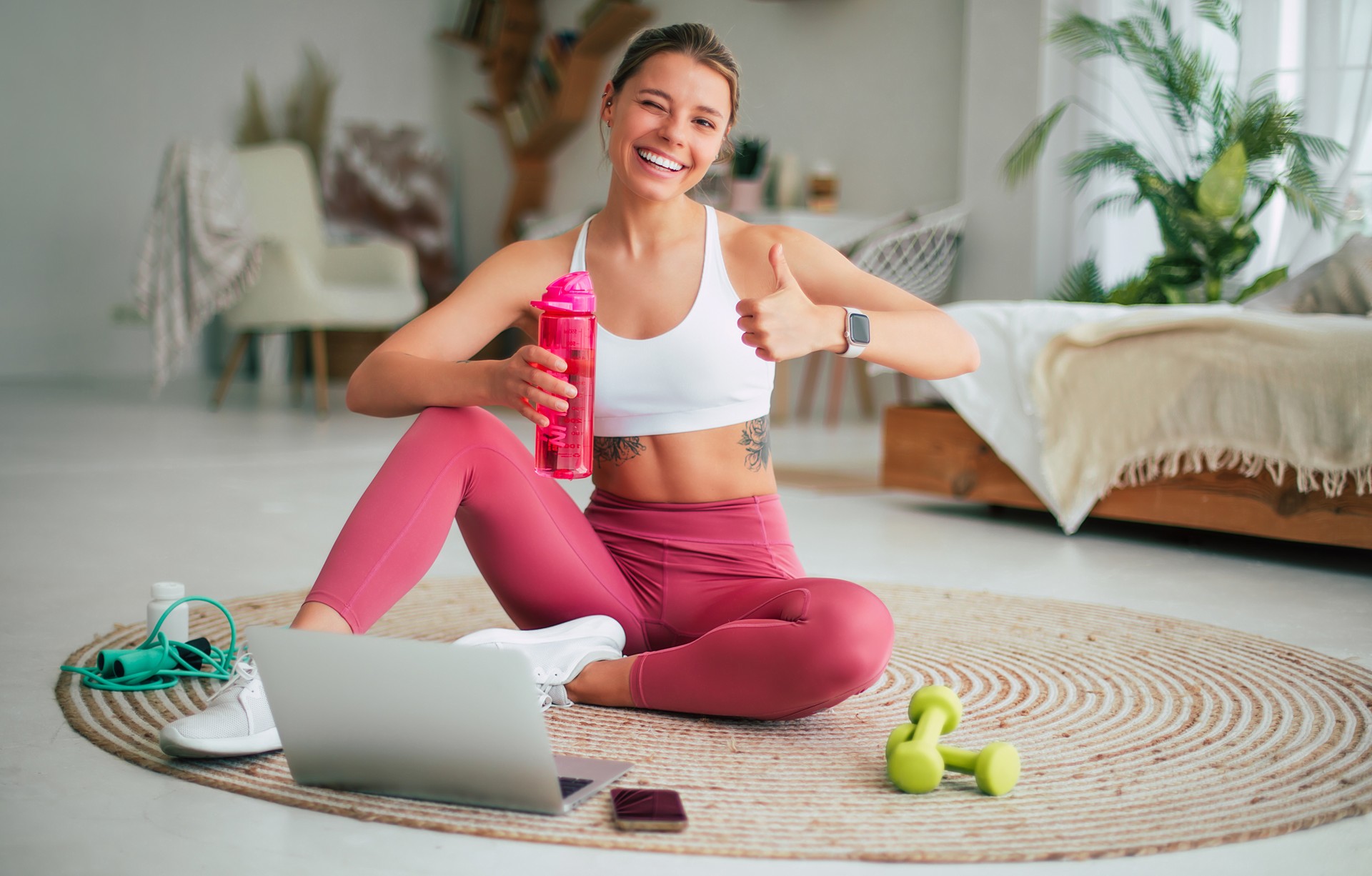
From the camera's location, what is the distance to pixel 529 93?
625cm

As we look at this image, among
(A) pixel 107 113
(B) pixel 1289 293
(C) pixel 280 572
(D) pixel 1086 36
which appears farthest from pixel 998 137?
(A) pixel 107 113

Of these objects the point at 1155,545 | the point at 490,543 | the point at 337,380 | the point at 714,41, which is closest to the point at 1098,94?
the point at 1155,545

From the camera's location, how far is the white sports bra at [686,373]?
137 centimetres

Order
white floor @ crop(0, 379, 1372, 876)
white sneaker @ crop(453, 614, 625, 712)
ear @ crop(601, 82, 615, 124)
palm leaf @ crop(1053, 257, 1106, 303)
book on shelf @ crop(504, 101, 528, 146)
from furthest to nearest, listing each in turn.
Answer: book on shelf @ crop(504, 101, 528, 146) < palm leaf @ crop(1053, 257, 1106, 303) < ear @ crop(601, 82, 615, 124) < white sneaker @ crop(453, 614, 625, 712) < white floor @ crop(0, 379, 1372, 876)

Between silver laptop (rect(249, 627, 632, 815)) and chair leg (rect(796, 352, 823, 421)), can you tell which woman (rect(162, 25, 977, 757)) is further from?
chair leg (rect(796, 352, 823, 421))

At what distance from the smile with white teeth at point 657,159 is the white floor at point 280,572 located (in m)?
0.73

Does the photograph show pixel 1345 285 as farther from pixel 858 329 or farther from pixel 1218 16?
Result: pixel 858 329

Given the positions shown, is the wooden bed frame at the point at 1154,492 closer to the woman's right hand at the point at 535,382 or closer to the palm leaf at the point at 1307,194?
the palm leaf at the point at 1307,194

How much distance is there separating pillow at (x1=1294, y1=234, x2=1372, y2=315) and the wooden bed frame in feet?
1.54

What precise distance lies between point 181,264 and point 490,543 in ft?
12.1

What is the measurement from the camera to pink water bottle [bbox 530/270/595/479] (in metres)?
1.16

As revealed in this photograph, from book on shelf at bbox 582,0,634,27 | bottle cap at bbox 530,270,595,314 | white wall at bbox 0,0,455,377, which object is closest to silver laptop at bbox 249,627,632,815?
bottle cap at bbox 530,270,595,314

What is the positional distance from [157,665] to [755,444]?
75 centimetres

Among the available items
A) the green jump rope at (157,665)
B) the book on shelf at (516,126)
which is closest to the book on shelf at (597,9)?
the book on shelf at (516,126)
